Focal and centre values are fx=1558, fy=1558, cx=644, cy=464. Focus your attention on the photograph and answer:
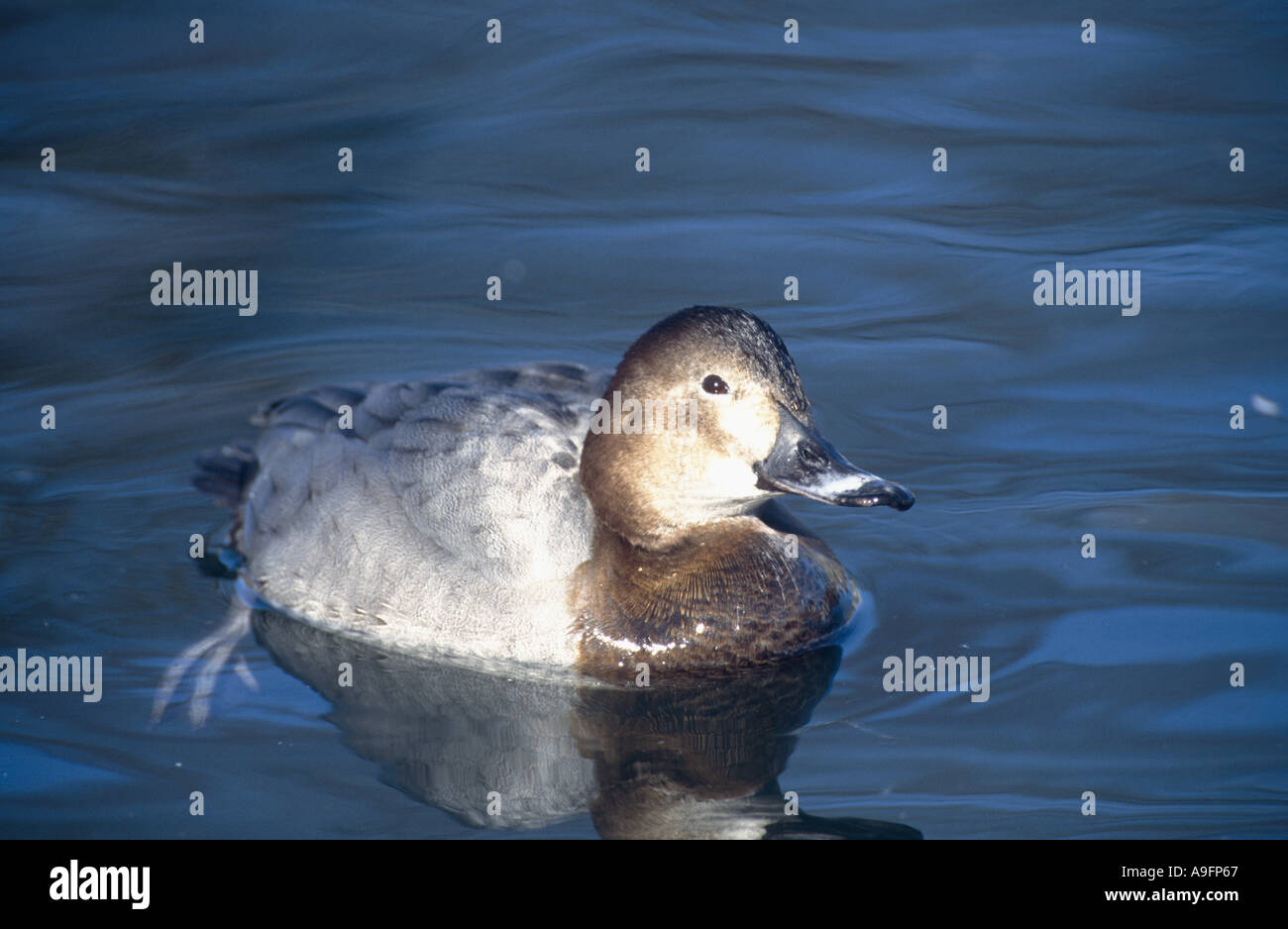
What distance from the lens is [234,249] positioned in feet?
28.7

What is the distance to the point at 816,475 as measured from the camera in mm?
5129

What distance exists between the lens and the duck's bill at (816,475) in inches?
201

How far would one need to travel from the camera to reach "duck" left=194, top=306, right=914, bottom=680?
518cm

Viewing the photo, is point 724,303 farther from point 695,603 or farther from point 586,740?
point 586,740

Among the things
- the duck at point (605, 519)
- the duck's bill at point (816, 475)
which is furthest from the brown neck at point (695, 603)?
the duck's bill at point (816, 475)

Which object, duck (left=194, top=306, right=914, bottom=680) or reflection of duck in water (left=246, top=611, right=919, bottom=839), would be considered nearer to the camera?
reflection of duck in water (left=246, top=611, right=919, bottom=839)

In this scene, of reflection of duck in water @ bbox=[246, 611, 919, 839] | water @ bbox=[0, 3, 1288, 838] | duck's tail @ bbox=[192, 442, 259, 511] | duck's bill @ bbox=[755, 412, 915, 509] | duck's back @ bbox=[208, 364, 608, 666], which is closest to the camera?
reflection of duck in water @ bbox=[246, 611, 919, 839]

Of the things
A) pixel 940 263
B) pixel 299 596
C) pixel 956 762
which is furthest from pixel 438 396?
pixel 940 263

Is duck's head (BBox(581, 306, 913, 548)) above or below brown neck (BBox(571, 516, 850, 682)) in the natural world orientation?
above

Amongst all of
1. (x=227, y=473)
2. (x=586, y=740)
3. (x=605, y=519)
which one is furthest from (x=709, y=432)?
(x=227, y=473)

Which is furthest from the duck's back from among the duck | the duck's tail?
the duck's tail

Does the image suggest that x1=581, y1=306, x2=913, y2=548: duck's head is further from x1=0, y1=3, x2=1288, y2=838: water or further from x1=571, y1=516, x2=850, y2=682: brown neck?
x1=0, y1=3, x2=1288, y2=838: water

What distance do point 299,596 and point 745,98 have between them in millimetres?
5592

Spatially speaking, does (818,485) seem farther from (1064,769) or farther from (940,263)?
(940,263)
